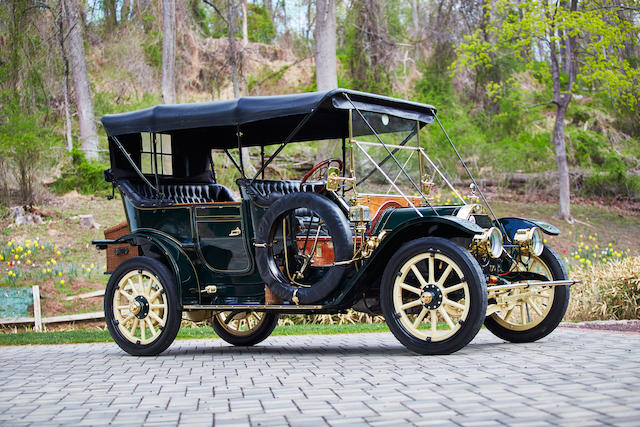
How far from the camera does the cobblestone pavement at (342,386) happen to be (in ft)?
13.1

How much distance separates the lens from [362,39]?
2275cm

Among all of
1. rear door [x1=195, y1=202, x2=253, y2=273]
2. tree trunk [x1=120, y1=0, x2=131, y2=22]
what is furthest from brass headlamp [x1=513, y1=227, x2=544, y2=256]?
tree trunk [x1=120, y1=0, x2=131, y2=22]

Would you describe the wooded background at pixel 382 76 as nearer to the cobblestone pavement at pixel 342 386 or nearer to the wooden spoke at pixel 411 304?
A: the cobblestone pavement at pixel 342 386

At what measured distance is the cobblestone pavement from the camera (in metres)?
3.99

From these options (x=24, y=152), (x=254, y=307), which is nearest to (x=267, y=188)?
(x=254, y=307)

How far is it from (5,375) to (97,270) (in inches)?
327

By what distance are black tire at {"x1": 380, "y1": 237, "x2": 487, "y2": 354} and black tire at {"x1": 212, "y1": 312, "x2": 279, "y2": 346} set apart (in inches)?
92.4

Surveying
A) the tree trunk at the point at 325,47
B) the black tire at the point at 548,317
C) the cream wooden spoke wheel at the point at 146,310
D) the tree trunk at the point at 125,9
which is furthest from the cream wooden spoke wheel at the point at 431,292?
the tree trunk at the point at 125,9

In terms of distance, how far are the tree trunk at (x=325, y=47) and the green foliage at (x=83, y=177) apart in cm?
657

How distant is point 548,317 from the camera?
274 inches

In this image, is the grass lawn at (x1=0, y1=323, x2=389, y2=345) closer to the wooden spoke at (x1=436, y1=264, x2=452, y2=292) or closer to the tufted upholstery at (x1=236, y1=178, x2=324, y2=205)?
the tufted upholstery at (x1=236, y1=178, x2=324, y2=205)

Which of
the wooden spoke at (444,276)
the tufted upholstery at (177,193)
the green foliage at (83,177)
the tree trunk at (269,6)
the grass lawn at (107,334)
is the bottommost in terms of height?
the grass lawn at (107,334)

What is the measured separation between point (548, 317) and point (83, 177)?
15.7 meters

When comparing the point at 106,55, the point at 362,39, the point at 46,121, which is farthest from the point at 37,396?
the point at 106,55
